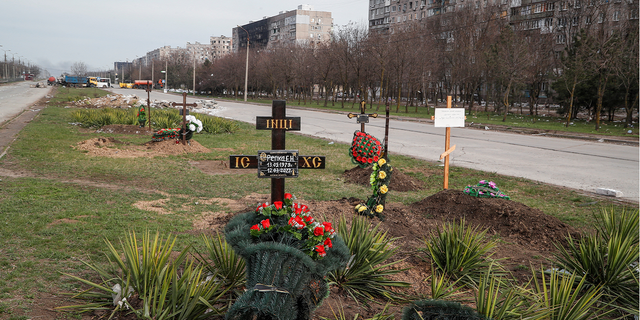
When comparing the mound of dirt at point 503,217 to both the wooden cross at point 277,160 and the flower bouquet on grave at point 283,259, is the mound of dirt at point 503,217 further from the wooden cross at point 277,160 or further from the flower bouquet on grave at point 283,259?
the flower bouquet on grave at point 283,259

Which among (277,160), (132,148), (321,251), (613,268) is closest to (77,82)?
(132,148)

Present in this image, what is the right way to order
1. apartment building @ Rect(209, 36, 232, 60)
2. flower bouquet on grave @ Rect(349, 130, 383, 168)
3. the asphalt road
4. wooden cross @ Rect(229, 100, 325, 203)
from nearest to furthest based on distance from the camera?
wooden cross @ Rect(229, 100, 325, 203), flower bouquet on grave @ Rect(349, 130, 383, 168), the asphalt road, apartment building @ Rect(209, 36, 232, 60)

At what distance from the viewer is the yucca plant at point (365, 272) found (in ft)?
13.1

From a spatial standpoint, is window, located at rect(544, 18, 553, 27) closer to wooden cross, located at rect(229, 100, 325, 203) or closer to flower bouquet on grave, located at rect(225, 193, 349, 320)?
wooden cross, located at rect(229, 100, 325, 203)

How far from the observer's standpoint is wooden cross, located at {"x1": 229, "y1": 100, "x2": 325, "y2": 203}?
12.9 ft

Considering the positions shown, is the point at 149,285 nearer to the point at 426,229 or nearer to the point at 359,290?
the point at 359,290

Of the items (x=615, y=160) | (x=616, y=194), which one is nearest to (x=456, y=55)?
(x=615, y=160)

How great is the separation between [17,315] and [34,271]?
941 millimetres

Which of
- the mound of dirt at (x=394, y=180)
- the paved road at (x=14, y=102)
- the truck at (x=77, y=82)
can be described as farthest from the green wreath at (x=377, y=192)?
the truck at (x=77, y=82)

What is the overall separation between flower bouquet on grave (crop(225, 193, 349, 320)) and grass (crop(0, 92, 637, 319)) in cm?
178

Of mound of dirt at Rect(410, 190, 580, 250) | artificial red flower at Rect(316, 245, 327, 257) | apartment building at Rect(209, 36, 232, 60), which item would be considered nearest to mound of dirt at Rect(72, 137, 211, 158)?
mound of dirt at Rect(410, 190, 580, 250)

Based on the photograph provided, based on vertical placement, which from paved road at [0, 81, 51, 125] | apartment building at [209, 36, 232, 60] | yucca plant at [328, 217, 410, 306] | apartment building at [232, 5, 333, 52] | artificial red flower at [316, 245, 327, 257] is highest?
apartment building at [209, 36, 232, 60]

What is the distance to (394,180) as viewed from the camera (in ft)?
29.8

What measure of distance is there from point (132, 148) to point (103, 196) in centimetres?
600
